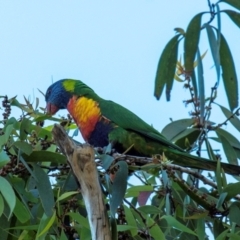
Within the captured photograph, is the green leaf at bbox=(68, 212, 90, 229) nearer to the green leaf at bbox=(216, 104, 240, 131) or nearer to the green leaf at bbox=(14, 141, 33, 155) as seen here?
the green leaf at bbox=(14, 141, 33, 155)

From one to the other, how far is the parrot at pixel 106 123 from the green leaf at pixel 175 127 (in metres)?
0.04

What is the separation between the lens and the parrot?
170 centimetres

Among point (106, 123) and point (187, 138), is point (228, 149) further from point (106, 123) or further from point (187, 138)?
point (106, 123)

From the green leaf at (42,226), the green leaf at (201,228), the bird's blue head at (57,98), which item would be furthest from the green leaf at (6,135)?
the bird's blue head at (57,98)

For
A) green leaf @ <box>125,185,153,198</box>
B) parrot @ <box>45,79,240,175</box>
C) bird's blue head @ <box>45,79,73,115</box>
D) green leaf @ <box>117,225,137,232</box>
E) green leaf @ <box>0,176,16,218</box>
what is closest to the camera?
green leaf @ <box>0,176,16,218</box>

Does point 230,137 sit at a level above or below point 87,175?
above

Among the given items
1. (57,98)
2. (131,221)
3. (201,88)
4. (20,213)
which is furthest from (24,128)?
(57,98)

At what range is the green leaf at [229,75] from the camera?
4.50ft

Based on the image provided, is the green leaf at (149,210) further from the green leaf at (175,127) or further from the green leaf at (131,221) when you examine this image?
the green leaf at (175,127)

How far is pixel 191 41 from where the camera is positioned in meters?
1.37

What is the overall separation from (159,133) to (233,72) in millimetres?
349

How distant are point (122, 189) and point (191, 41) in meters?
0.47

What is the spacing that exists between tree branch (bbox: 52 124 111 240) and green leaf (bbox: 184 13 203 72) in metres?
0.44

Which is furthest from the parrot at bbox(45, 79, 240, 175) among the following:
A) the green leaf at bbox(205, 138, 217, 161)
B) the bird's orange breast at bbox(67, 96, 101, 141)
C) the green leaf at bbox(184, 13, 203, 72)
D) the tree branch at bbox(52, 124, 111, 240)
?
the tree branch at bbox(52, 124, 111, 240)
